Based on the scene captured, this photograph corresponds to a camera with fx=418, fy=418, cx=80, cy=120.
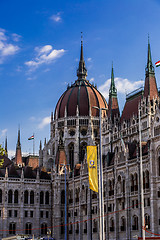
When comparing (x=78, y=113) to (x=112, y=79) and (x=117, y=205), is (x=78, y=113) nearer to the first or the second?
(x=112, y=79)

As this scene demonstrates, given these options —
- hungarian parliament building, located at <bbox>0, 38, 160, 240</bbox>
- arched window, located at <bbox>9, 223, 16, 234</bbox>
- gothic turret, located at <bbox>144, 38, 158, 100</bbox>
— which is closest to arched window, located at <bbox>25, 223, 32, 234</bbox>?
hungarian parliament building, located at <bbox>0, 38, 160, 240</bbox>

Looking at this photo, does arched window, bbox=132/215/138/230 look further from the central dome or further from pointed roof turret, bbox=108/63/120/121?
the central dome

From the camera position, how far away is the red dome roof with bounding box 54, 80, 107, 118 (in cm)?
11294

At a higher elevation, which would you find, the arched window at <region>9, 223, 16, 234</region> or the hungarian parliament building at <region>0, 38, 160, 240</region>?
the hungarian parliament building at <region>0, 38, 160, 240</region>

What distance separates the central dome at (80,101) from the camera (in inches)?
4444

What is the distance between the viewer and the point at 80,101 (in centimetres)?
11344

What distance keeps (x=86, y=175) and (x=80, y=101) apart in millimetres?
37256

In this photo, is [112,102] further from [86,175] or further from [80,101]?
[86,175]

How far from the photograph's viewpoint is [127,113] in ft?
287

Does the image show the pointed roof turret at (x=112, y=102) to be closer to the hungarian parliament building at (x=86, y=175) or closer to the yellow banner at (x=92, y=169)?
the hungarian parliament building at (x=86, y=175)

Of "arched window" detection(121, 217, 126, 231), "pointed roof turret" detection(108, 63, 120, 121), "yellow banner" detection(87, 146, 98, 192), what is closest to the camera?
"yellow banner" detection(87, 146, 98, 192)

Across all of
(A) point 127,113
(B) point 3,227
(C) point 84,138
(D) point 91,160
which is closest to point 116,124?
(A) point 127,113

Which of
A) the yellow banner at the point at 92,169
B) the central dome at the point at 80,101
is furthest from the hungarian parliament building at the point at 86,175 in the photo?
the yellow banner at the point at 92,169

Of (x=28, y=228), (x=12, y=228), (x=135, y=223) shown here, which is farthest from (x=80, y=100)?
(x=135, y=223)
